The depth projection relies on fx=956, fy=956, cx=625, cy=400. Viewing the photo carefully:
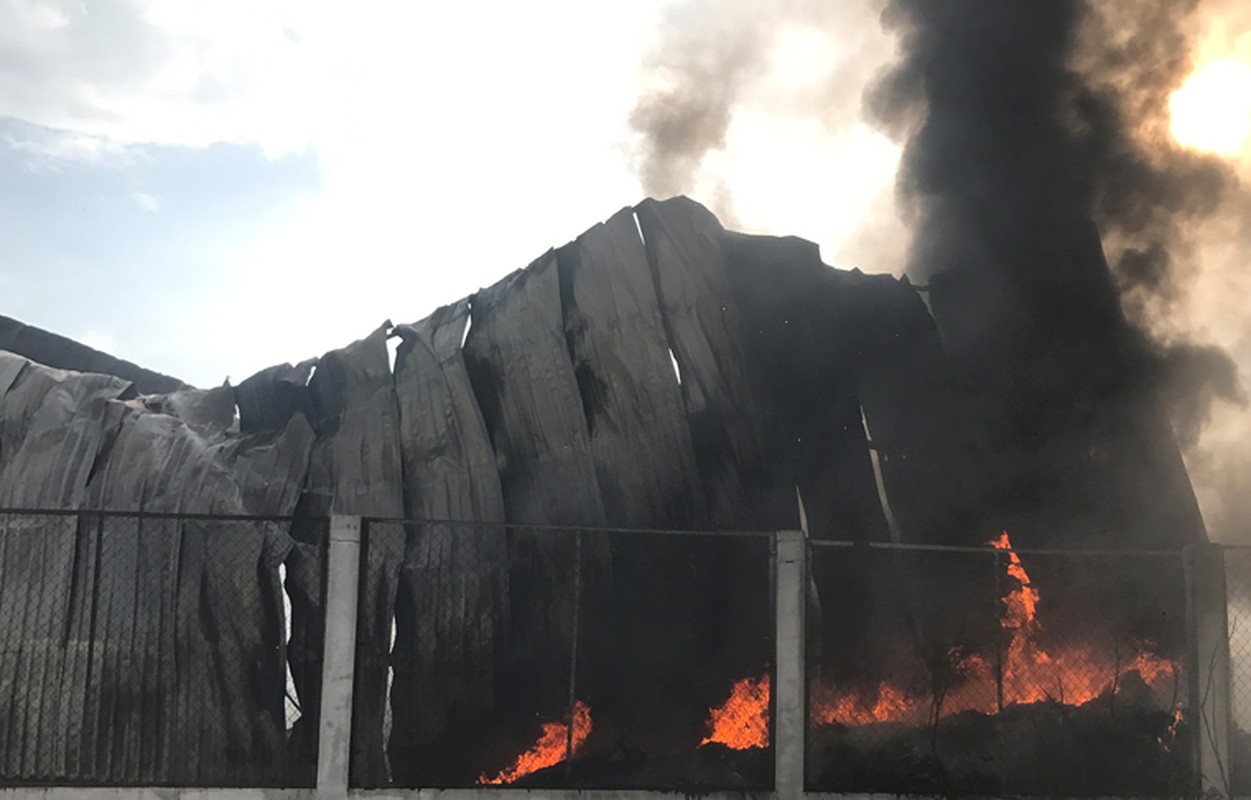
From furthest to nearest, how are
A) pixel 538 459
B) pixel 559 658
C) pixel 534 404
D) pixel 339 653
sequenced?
pixel 534 404
pixel 538 459
pixel 559 658
pixel 339 653

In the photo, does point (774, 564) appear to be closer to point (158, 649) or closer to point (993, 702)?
point (993, 702)

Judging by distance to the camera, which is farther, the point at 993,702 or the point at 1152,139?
the point at 1152,139

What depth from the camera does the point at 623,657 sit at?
30.9 ft

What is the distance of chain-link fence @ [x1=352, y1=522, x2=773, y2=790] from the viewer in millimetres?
8805

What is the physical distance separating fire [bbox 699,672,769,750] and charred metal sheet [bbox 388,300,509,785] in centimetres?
222

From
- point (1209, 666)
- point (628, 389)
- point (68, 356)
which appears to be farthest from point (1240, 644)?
point (68, 356)

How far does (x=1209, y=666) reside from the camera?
7.36 metres

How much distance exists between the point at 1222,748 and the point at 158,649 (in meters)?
8.83

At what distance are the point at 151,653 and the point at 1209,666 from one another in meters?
8.81

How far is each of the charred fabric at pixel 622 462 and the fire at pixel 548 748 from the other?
15 centimetres

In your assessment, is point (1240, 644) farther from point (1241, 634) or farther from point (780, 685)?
point (780, 685)

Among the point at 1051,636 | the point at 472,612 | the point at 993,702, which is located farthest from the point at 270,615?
the point at 1051,636

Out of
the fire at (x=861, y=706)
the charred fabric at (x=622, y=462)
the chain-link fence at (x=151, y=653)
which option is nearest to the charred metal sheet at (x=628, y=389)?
the charred fabric at (x=622, y=462)

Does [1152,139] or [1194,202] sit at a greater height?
[1152,139]
